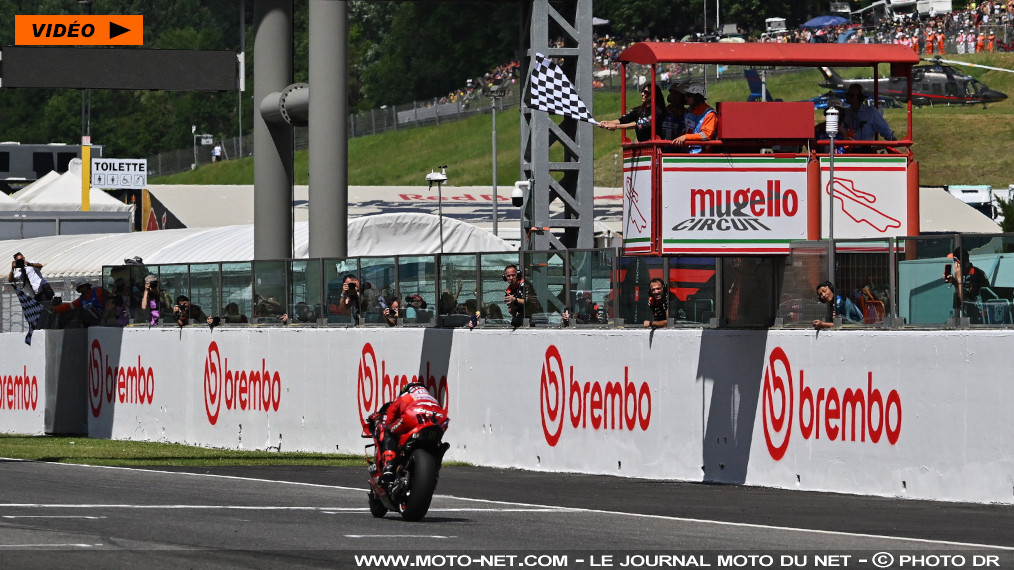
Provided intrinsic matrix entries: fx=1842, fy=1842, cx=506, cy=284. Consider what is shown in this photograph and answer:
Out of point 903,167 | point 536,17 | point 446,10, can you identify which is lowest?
point 903,167

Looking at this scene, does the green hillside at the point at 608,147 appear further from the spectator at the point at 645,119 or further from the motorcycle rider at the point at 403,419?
the motorcycle rider at the point at 403,419

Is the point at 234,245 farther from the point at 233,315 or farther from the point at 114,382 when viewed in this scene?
the point at 233,315

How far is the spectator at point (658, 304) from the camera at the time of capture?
22641mm

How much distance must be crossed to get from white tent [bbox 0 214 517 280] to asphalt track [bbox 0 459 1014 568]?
67.1 ft

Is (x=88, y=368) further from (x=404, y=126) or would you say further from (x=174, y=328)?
(x=404, y=126)

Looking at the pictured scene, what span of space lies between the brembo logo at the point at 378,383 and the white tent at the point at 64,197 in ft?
164

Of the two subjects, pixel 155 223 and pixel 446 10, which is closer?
pixel 155 223

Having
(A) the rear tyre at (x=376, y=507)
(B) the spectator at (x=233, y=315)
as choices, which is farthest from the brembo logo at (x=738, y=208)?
(B) the spectator at (x=233, y=315)

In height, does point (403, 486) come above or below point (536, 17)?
below

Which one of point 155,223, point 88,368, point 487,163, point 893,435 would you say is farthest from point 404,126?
point 893,435

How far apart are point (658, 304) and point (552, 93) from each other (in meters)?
3.28

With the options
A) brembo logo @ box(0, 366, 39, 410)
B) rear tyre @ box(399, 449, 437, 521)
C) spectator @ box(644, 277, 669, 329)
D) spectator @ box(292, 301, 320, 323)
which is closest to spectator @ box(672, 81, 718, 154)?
spectator @ box(644, 277, 669, 329)

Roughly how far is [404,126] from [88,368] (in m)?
92.7

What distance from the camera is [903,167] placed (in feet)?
71.6
